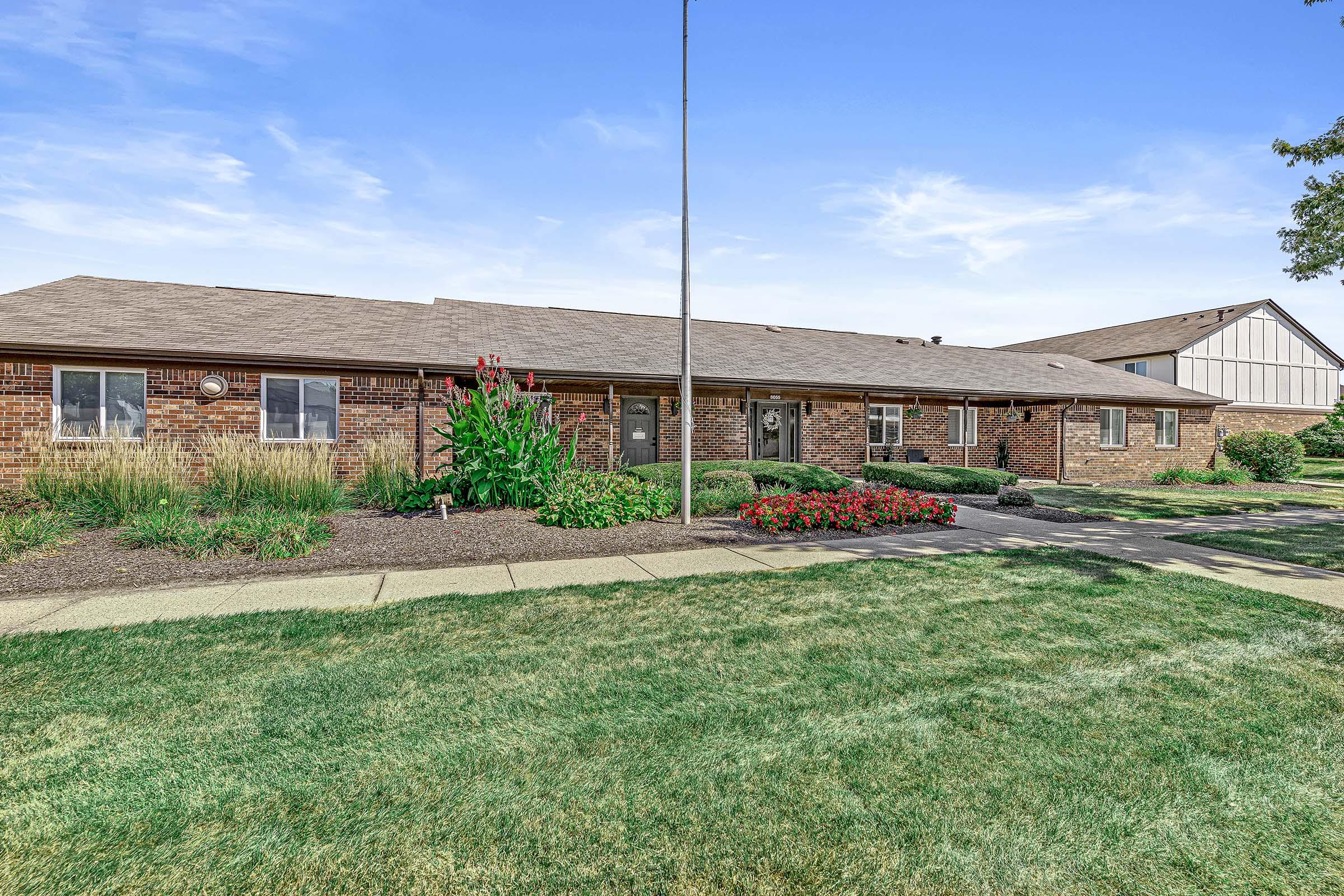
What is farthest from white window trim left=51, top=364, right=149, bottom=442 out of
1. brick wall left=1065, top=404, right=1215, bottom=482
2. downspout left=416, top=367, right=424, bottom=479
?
brick wall left=1065, top=404, right=1215, bottom=482

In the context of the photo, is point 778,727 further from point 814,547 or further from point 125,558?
point 125,558

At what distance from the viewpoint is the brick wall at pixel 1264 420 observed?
83.8 feet

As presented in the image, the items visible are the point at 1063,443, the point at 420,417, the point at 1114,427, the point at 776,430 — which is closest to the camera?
the point at 420,417

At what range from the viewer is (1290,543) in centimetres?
771

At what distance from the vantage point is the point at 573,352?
1546 cm

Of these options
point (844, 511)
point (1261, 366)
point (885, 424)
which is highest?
point (1261, 366)

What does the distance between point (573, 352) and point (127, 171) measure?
349 inches

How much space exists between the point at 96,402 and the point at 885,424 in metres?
19.6

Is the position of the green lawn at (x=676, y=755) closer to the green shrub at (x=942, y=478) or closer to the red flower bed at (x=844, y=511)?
the red flower bed at (x=844, y=511)

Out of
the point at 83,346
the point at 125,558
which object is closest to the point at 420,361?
the point at 83,346

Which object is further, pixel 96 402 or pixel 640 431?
pixel 640 431

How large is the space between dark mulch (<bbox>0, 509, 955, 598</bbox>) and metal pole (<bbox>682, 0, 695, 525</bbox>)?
1.81 feet

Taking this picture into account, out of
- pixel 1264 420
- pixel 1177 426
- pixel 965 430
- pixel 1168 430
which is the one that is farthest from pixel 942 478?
pixel 1264 420

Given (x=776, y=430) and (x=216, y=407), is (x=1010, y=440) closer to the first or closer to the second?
Answer: (x=776, y=430)
